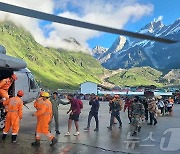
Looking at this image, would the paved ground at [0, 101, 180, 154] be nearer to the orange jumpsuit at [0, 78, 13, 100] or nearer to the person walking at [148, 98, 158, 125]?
the orange jumpsuit at [0, 78, 13, 100]

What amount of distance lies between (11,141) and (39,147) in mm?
1210

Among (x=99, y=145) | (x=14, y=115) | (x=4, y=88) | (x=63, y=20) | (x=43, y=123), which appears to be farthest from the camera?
(x=4, y=88)

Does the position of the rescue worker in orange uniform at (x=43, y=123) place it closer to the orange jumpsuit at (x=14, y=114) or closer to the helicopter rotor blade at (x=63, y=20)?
the orange jumpsuit at (x=14, y=114)

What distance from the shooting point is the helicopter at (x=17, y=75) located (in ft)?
39.3

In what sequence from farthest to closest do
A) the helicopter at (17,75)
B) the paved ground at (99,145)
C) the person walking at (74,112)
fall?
the person walking at (74,112), the helicopter at (17,75), the paved ground at (99,145)

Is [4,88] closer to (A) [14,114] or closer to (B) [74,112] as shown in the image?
(A) [14,114]

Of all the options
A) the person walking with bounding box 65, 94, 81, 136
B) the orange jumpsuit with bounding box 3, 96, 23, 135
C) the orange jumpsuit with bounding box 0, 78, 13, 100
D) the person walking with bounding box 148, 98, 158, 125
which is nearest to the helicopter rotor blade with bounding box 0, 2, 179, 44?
the orange jumpsuit with bounding box 3, 96, 23, 135

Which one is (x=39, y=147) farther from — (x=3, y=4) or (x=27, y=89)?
(x=3, y=4)

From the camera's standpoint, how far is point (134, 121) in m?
12.4

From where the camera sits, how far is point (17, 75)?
44.6 feet

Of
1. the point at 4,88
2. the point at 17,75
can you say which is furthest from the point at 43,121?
the point at 17,75

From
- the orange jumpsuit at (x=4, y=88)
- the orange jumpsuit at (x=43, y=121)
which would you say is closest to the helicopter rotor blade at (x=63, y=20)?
the orange jumpsuit at (x=43, y=121)

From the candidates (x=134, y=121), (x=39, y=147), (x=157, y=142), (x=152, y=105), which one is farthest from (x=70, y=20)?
(x=152, y=105)

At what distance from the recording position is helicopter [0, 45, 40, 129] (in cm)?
1198
